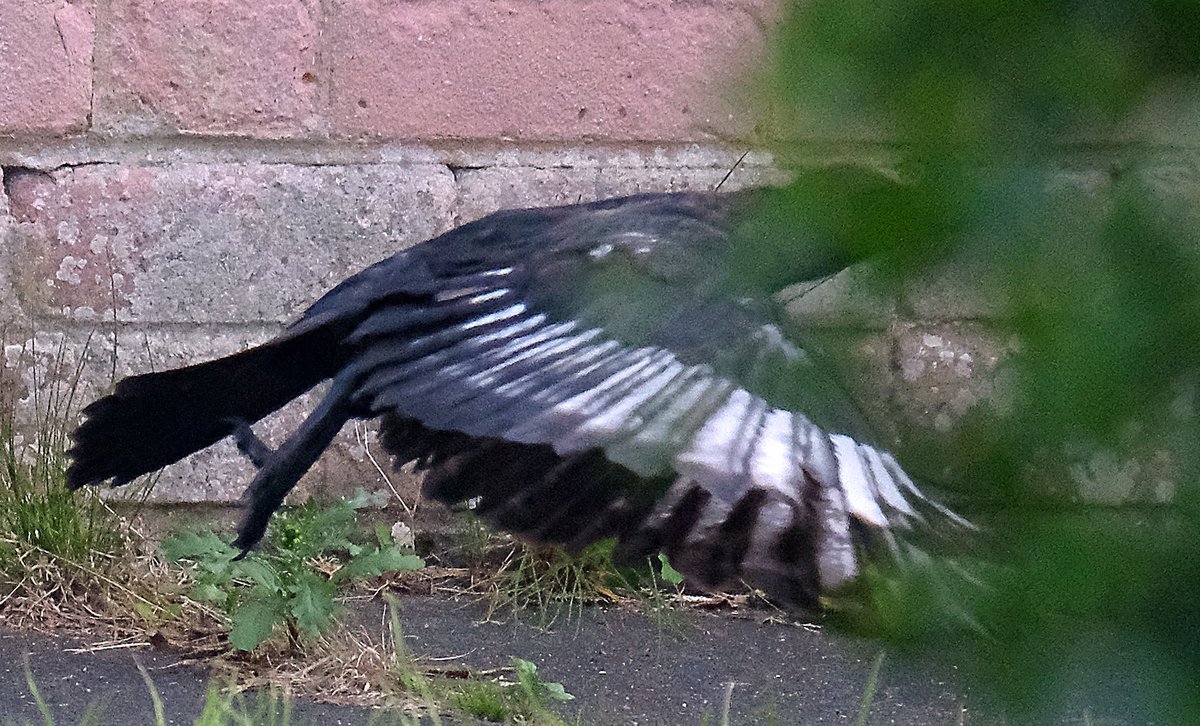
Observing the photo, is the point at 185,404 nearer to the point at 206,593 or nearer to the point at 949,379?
the point at 206,593

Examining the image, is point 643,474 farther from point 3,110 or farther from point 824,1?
point 3,110

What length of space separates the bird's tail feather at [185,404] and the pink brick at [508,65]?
29.7 inches

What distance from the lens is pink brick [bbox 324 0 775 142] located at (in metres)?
2.09

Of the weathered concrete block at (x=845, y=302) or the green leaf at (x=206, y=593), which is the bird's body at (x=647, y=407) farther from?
the green leaf at (x=206, y=593)

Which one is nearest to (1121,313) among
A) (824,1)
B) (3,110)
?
(824,1)

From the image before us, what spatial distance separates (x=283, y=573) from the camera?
5.43 ft

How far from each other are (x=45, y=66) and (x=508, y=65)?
2.42 feet

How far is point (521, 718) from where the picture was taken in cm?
150

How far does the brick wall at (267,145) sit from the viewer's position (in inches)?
82.0

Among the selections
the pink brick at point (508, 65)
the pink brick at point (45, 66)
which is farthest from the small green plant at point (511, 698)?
the pink brick at point (45, 66)

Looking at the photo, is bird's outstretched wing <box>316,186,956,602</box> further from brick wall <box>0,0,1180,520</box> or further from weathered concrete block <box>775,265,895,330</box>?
brick wall <box>0,0,1180,520</box>

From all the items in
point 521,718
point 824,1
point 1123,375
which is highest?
point 824,1

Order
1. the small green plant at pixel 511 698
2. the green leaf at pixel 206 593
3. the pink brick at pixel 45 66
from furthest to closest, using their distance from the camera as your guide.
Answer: the pink brick at pixel 45 66 → the green leaf at pixel 206 593 → the small green plant at pixel 511 698

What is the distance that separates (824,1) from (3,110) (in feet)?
6.42
